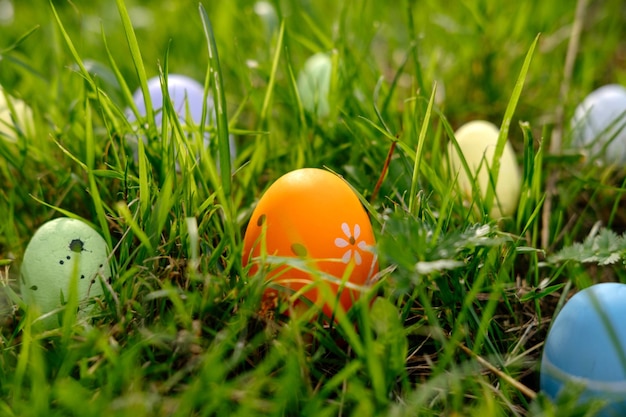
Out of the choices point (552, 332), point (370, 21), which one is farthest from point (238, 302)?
point (370, 21)

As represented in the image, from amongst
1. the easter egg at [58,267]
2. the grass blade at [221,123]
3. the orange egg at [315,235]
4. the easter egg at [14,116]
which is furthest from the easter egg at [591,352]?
the easter egg at [14,116]

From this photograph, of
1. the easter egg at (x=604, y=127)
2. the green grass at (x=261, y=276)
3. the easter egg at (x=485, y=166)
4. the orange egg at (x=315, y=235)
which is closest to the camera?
the green grass at (x=261, y=276)

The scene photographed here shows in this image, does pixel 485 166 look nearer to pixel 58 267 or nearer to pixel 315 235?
pixel 315 235

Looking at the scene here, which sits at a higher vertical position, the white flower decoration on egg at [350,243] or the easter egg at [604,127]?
the easter egg at [604,127]

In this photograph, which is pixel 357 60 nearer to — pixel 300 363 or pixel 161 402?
pixel 300 363

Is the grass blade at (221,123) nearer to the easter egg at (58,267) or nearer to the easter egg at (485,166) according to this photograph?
the easter egg at (58,267)

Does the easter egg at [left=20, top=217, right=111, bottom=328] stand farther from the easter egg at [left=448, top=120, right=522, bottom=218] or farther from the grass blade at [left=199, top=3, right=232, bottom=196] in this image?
the easter egg at [left=448, top=120, right=522, bottom=218]

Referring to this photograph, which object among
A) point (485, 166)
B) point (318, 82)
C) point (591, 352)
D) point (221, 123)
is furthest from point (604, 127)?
point (221, 123)
